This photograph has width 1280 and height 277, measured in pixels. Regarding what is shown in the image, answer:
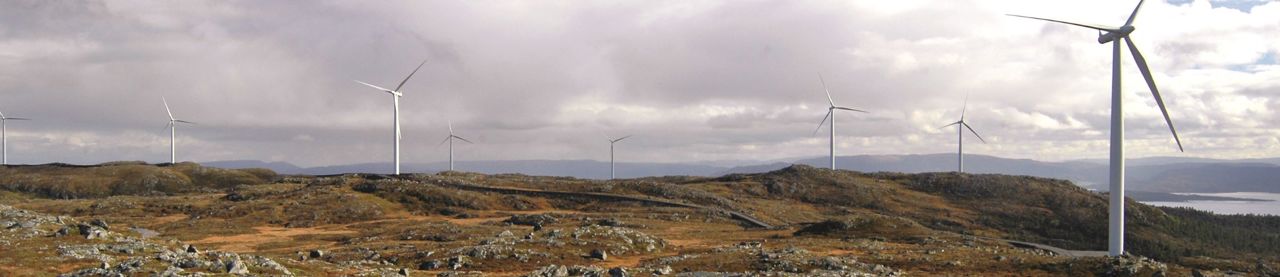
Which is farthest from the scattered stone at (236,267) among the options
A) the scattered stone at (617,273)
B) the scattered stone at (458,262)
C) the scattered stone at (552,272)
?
the scattered stone at (617,273)

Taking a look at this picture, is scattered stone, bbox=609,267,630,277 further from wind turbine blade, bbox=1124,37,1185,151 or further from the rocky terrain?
wind turbine blade, bbox=1124,37,1185,151

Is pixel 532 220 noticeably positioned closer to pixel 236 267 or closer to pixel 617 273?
pixel 617 273

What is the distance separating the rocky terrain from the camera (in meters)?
45.7

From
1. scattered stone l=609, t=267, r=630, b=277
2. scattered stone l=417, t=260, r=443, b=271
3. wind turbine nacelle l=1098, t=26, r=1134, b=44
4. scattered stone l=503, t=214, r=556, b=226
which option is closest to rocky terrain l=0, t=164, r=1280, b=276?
scattered stone l=609, t=267, r=630, b=277

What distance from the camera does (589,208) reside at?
113 meters

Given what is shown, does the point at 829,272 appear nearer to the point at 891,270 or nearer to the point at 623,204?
the point at 891,270

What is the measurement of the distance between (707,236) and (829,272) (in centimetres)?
3384

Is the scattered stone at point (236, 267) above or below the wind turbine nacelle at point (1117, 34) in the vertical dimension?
below

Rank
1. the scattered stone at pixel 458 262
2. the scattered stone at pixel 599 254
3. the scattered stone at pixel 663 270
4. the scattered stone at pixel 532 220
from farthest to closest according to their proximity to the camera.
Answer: the scattered stone at pixel 532 220, the scattered stone at pixel 599 254, the scattered stone at pixel 458 262, the scattered stone at pixel 663 270

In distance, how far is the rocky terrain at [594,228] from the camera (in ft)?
150

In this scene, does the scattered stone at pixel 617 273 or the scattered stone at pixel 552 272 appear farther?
the scattered stone at pixel 552 272

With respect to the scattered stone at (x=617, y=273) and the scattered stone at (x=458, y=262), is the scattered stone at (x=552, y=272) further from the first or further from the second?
the scattered stone at (x=458, y=262)

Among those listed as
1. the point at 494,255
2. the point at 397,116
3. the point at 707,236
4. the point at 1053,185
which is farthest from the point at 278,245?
the point at 1053,185

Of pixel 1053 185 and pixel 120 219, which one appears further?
pixel 1053 185
